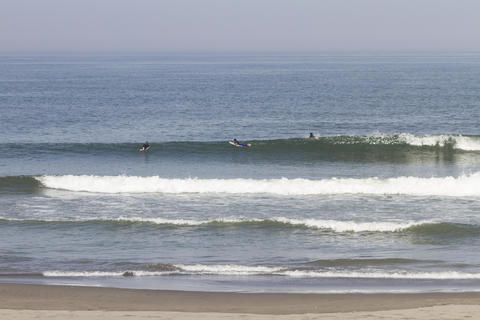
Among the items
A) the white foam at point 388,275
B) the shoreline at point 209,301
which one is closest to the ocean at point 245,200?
the white foam at point 388,275

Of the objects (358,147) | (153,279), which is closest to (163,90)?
(358,147)

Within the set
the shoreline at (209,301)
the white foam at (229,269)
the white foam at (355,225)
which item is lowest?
the white foam at (355,225)

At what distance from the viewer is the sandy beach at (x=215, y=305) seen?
470 inches

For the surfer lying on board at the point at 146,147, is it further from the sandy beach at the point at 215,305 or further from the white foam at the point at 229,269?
the sandy beach at the point at 215,305

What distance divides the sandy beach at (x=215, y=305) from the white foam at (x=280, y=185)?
469 inches

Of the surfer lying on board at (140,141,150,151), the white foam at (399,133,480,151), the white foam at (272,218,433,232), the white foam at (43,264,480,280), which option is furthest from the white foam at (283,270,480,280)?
the white foam at (399,133,480,151)

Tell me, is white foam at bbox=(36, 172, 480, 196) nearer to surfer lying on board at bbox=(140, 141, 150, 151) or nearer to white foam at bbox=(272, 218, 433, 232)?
white foam at bbox=(272, 218, 433, 232)

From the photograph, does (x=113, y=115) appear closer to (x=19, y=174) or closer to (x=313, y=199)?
(x=19, y=174)

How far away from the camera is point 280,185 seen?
2558 centimetres

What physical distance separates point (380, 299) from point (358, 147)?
22.5 meters

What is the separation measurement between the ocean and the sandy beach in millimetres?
619

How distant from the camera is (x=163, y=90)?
74438mm

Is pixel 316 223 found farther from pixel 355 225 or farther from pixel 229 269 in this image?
pixel 229 269

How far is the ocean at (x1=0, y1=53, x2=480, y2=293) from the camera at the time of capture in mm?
15367
